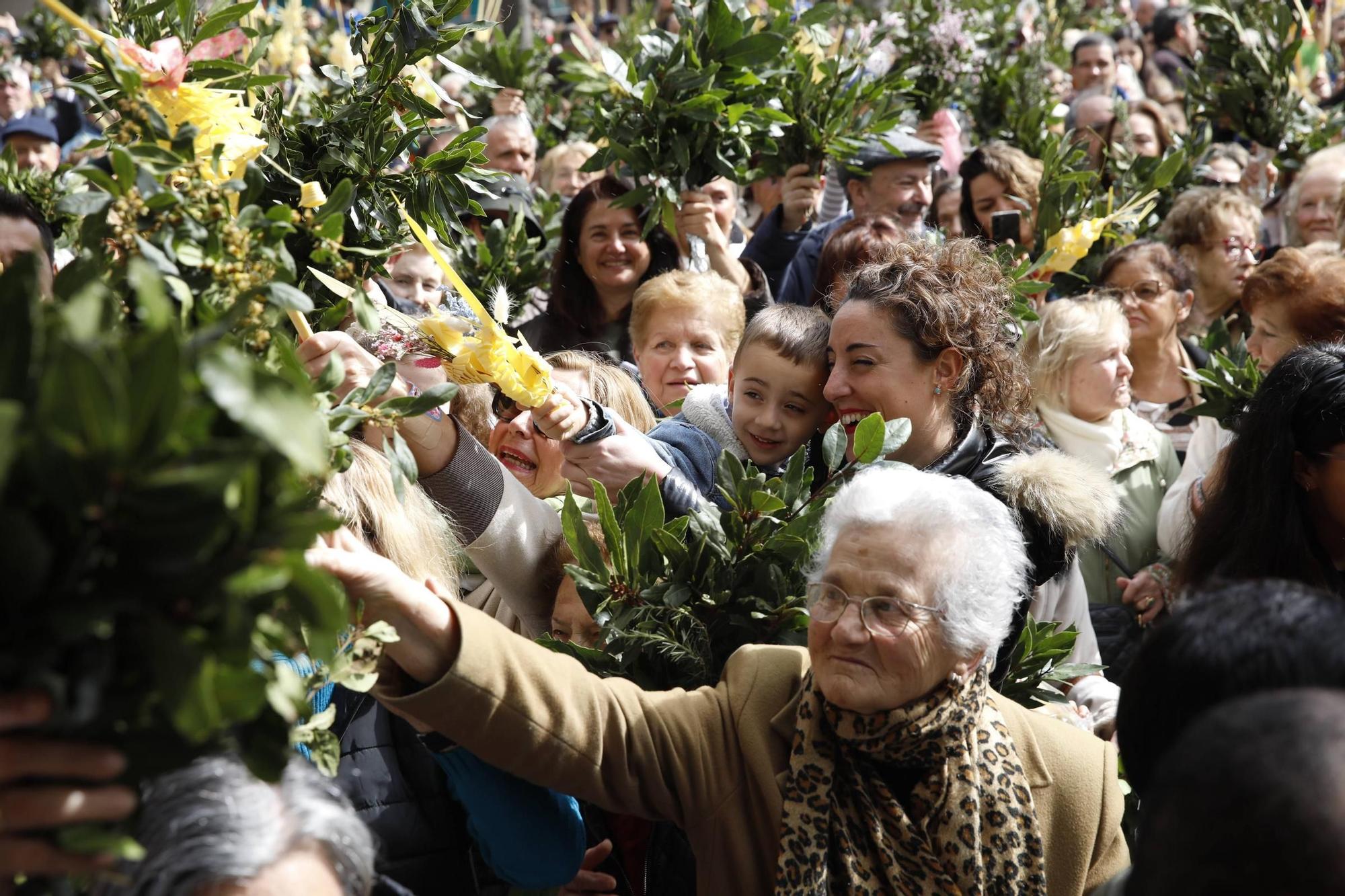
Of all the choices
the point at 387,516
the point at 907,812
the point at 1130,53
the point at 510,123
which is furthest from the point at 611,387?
the point at 1130,53

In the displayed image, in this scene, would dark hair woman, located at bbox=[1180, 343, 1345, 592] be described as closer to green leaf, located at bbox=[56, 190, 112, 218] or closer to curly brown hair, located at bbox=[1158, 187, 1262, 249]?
green leaf, located at bbox=[56, 190, 112, 218]

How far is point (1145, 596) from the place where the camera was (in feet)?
12.6

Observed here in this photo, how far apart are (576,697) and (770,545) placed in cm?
63

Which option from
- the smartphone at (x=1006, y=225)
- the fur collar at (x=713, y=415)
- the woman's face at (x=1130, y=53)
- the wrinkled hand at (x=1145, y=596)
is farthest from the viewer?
the woman's face at (x=1130, y=53)

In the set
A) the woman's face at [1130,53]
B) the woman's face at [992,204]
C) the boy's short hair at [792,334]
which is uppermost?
the boy's short hair at [792,334]

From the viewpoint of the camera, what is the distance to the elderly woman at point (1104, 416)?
4141mm

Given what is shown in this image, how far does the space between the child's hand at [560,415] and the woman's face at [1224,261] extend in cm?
353

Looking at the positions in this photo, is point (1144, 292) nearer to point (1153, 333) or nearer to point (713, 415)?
point (1153, 333)

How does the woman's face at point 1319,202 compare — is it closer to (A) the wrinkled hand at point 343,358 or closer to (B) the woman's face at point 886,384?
(B) the woman's face at point 886,384

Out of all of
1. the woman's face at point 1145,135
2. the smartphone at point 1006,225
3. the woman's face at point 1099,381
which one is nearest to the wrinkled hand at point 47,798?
the woman's face at point 1099,381

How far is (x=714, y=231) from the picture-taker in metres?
4.64

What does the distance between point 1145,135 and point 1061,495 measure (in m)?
4.39

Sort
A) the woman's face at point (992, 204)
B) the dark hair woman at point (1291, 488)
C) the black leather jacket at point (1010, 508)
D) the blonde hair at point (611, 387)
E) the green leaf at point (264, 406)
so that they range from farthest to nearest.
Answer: the woman's face at point (992, 204), the blonde hair at point (611, 387), the black leather jacket at point (1010, 508), the dark hair woman at point (1291, 488), the green leaf at point (264, 406)

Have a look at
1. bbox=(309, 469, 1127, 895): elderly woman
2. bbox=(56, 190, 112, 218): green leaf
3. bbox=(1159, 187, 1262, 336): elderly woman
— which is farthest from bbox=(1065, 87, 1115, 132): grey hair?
bbox=(56, 190, 112, 218): green leaf
